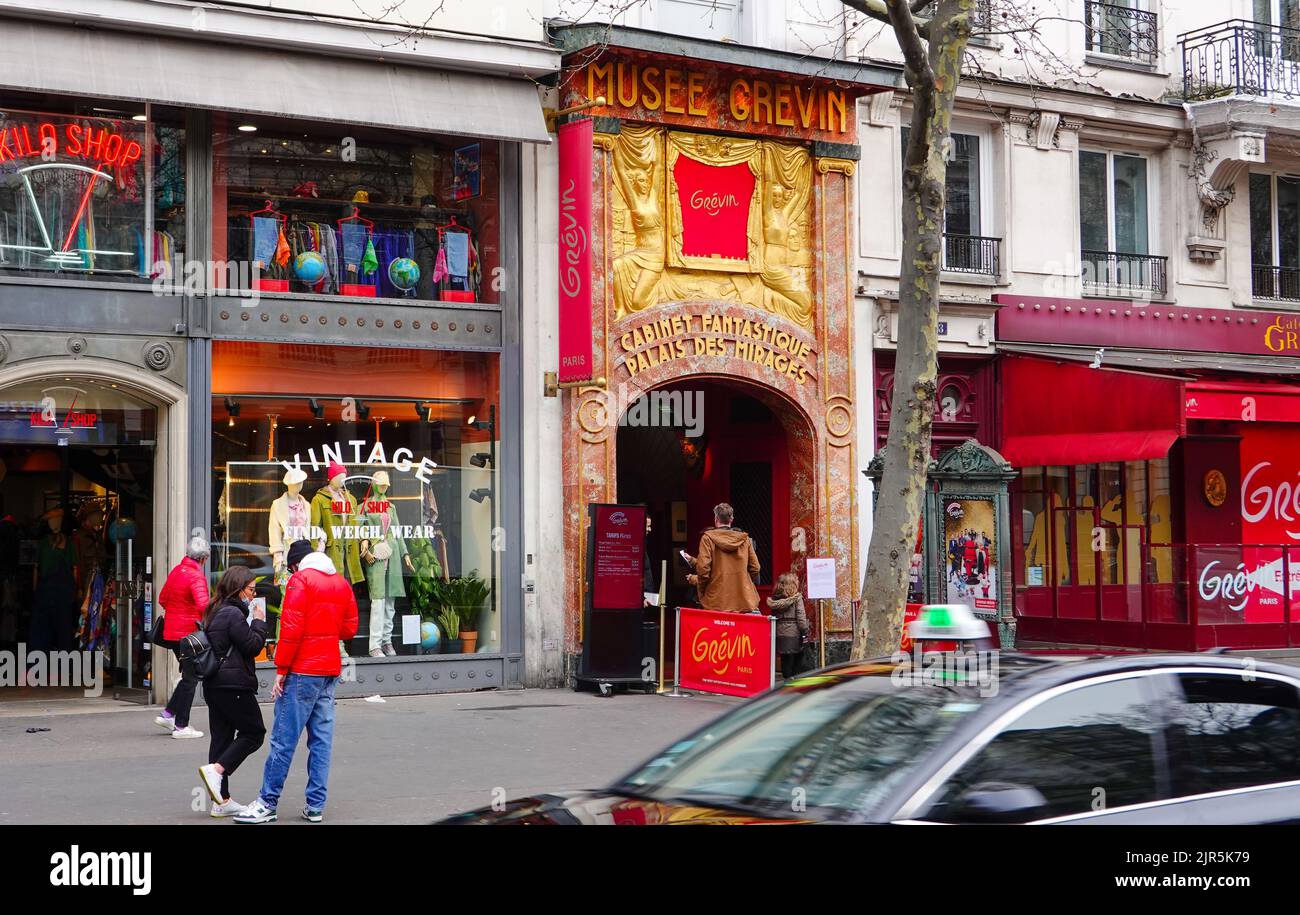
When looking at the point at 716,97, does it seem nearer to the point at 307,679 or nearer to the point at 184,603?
the point at 184,603

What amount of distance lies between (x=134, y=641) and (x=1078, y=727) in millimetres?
12678

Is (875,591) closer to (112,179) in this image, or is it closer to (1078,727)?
(1078,727)

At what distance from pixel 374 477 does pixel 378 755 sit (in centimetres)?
462

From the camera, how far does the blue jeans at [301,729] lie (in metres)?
9.66

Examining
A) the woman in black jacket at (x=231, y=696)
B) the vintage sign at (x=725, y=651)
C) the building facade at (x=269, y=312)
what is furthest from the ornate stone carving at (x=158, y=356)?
the woman in black jacket at (x=231, y=696)

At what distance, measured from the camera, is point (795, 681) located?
21.4 ft

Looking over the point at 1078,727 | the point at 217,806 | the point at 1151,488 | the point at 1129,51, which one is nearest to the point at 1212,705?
the point at 1078,727

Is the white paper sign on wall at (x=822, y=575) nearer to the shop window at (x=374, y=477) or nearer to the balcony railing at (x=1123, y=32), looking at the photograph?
the shop window at (x=374, y=477)

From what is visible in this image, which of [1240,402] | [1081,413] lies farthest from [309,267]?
[1240,402]

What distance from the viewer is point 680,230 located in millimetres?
18422

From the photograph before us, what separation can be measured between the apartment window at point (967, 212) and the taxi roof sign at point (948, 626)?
14.8m

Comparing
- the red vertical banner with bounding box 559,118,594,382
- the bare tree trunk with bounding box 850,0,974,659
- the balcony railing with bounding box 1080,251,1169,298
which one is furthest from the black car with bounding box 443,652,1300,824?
the balcony railing with bounding box 1080,251,1169,298

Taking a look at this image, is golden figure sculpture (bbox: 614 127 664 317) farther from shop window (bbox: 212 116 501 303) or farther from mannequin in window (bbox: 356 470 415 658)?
mannequin in window (bbox: 356 470 415 658)

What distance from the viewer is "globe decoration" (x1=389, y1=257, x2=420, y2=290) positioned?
17141 millimetres
